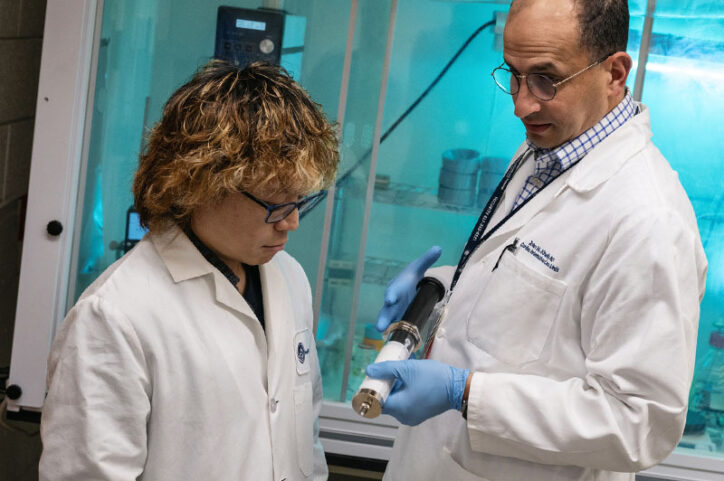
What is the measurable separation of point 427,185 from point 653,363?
4.21ft

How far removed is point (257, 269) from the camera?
4.66 ft

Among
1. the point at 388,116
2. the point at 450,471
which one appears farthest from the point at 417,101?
the point at 450,471

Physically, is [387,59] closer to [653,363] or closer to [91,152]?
[91,152]

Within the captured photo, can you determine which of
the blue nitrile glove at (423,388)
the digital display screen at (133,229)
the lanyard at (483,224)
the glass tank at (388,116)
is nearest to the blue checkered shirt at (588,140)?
the lanyard at (483,224)

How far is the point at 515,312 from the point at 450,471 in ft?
1.17

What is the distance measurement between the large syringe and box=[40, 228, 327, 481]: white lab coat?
→ 0.15m

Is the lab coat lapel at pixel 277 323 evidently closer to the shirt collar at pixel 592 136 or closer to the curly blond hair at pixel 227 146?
the curly blond hair at pixel 227 146

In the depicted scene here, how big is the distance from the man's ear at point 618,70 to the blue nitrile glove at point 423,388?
1.92 feet

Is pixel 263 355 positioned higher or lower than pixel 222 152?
lower

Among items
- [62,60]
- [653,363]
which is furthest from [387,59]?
[653,363]

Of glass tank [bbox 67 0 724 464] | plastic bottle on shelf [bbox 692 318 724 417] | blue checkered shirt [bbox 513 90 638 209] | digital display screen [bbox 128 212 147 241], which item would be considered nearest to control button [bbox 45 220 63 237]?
glass tank [bbox 67 0 724 464]

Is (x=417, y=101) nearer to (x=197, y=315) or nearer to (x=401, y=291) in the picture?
(x=401, y=291)

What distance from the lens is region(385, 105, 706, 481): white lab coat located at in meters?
1.25

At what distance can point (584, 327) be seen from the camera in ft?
4.41
